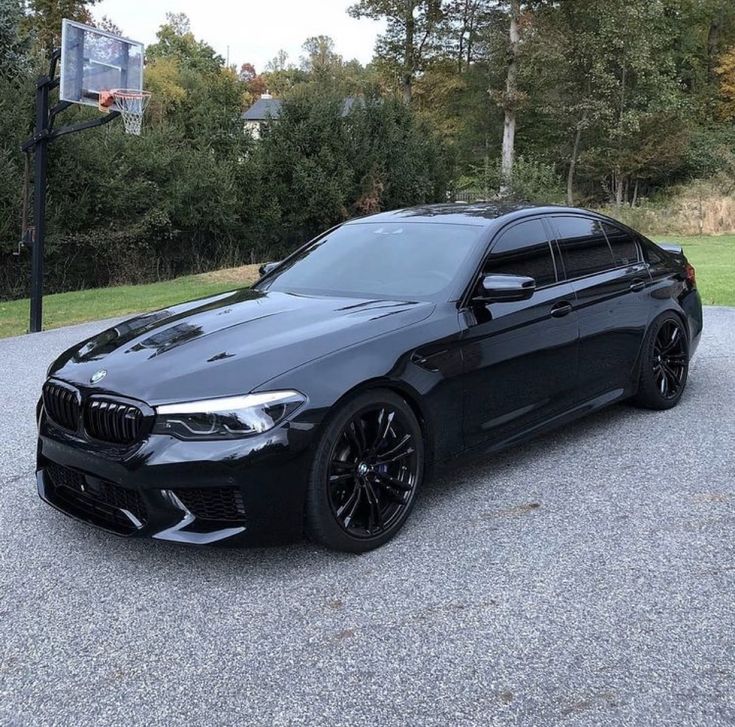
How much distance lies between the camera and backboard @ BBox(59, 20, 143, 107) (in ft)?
33.7

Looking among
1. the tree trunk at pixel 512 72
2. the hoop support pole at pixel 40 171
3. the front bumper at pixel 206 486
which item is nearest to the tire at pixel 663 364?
the front bumper at pixel 206 486

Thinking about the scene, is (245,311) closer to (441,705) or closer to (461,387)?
(461,387)

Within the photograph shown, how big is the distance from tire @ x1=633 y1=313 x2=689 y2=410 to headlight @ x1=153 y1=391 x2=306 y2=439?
10.6 ft

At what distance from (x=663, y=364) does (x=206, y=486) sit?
3826 mm

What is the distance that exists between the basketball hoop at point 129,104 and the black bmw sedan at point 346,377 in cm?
725

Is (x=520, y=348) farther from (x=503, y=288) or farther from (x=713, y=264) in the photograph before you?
(x=713, y=264)

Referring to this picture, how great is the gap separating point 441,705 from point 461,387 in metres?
1.74

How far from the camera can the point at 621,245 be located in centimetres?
537

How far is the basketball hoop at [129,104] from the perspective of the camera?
10859 millimetres

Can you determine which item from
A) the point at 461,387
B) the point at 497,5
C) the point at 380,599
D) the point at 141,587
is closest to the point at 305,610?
the point at 380,599

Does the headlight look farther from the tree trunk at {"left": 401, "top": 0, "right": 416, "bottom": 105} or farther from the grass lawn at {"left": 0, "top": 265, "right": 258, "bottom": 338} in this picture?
the tree trunk at {"left": 401, "top": 0, "right": 416, "bottom": 105}

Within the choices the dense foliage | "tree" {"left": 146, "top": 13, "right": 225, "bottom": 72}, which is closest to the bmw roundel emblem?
the dense foliage

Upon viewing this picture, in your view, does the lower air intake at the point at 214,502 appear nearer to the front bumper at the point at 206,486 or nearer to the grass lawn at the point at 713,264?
the front bumper at the point at 206,486

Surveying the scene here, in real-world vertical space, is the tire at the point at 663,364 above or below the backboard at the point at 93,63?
below
